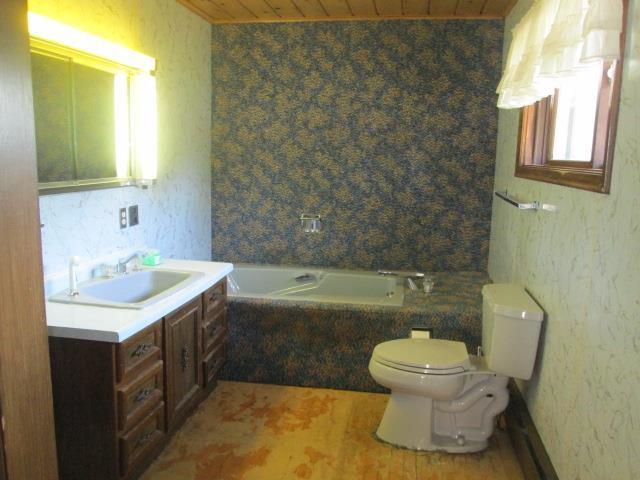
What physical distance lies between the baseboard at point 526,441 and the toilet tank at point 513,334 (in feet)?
0.80

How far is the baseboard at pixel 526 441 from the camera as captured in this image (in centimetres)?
214

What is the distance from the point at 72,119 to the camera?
7.93 feet

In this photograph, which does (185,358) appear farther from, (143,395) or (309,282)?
(309,282)

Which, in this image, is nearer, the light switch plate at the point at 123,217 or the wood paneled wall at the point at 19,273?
the wood paneled wall at the point at 19,273

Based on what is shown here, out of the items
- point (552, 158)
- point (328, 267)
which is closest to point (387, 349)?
Answer: point (552, 158)

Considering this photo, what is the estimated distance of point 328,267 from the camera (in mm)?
4098

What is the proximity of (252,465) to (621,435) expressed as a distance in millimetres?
1537

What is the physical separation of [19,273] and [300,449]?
157 centimetres

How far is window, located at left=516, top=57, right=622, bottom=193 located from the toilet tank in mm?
541

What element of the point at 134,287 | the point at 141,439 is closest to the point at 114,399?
the point at 141,439

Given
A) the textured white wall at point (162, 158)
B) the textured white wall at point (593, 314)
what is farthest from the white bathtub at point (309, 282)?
the textured white wall at point (593, 314)

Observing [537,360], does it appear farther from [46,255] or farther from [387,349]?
[46,255]

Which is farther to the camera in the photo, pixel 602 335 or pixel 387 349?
pixel 387 349

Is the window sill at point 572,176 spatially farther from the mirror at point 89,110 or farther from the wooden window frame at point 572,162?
the mirror at point 89,110
